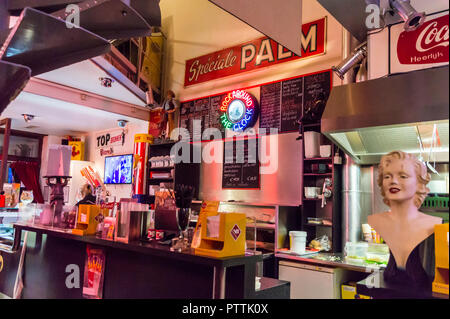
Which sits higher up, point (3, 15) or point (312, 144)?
point (3, 15)

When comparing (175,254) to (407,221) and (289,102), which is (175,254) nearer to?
(407,221)

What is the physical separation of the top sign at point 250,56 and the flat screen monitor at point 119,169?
215 cm

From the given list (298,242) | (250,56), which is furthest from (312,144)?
(250,56)

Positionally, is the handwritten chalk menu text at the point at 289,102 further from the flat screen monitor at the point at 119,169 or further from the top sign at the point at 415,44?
the flat screen monitor at the point at 119,169

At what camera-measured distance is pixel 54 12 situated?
6.92ft

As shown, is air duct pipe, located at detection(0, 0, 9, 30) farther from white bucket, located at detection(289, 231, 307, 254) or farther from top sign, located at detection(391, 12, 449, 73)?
white bucket, located at detection(289, 231, 307, 254)

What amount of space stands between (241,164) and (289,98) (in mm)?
1239

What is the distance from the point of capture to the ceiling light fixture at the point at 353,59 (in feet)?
12.4

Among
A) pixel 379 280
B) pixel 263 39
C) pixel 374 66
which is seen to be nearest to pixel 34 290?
pixel 379 280

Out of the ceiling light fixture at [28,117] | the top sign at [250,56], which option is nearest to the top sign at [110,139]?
the ceiling light fixture at [28,117]

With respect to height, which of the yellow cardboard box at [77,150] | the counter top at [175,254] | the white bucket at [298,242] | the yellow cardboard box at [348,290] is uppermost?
the yellow cardboard box at [77,150]

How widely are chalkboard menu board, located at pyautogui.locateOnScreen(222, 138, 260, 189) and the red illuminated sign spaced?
0.26 metres

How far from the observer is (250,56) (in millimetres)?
5648

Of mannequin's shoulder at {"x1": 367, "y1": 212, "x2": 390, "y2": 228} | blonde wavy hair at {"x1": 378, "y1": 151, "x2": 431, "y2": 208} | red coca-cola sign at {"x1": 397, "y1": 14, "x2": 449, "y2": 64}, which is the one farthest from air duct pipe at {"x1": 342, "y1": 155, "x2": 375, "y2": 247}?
blonde wavy hair at {"x1": 378, "y1": 151, "x2": 431, "y2": 208}
